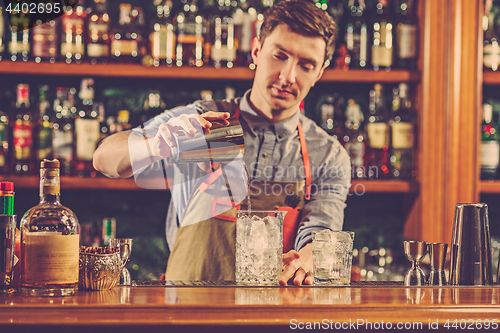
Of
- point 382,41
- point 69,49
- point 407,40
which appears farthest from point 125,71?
point 407,40

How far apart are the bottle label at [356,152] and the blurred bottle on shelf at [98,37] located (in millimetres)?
1080

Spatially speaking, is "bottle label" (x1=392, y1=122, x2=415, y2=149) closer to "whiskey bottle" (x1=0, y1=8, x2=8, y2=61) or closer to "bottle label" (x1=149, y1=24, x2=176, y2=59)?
"bottle label" (x1=149, y1=24, x2=176, y2=59)

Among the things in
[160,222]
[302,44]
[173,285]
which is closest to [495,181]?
[302,44]

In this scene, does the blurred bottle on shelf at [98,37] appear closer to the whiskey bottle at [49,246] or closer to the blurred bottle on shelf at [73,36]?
the blurred bottle on shelf at [73,36]

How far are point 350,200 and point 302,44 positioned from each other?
90 cm

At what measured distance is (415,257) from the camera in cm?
106

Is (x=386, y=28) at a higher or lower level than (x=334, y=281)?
higher

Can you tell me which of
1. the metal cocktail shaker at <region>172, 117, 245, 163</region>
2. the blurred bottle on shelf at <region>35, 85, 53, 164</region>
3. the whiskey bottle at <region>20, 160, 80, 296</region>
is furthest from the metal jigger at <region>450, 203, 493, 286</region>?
the blurred bottle on shelf at <region>35, 85, 53, 164</region>

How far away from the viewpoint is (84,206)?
2.39m

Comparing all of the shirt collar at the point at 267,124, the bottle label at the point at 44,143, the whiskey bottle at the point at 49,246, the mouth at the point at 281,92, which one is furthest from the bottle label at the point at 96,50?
the whiskey bottle at the point at 49,246

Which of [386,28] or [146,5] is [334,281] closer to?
[386,28]

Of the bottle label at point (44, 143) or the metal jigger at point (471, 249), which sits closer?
the metal jigger at point (471, 249)

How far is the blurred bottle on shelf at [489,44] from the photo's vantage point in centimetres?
221

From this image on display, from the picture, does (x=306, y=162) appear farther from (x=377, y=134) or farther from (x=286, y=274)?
(x=286, y=274)
